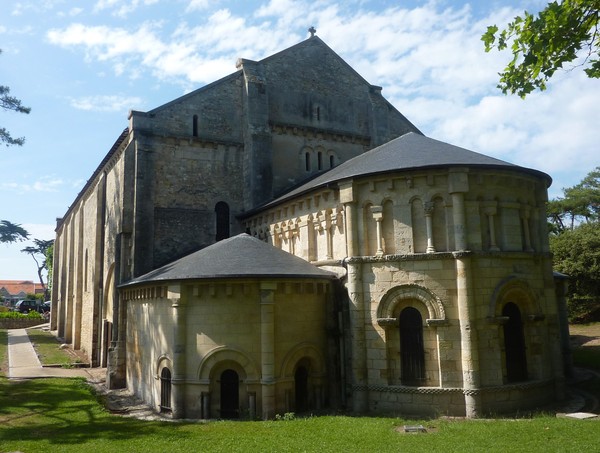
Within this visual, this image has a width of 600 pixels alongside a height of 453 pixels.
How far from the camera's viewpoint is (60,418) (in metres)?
14.1

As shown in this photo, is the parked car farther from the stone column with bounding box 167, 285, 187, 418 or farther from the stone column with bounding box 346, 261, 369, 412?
the stone column with bounding box 346, 261, 369, 412

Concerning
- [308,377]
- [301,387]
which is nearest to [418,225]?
[308,377]

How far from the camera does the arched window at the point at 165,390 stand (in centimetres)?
1582

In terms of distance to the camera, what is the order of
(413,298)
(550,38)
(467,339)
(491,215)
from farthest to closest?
(491,215), (413,298), (467,339), (550,38)

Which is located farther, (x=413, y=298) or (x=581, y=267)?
(x=581, y=267)

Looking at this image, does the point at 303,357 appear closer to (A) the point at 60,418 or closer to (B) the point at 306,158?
(A) the point at 60,418

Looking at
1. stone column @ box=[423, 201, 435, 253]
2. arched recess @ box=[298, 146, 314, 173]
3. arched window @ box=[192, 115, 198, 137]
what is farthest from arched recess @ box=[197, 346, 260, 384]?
arched recess @ box=[298, 146, 314, 173]

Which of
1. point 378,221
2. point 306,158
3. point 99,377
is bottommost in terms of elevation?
point 99,377

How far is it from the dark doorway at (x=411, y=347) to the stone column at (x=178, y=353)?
6718 mm

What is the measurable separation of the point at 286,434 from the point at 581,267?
30.4m

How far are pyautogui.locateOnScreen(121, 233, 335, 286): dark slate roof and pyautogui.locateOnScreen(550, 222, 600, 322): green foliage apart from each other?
26142mm

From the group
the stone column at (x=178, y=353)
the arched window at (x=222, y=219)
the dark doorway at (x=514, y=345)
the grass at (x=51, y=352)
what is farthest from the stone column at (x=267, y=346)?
the grass at (x=51, y=352)

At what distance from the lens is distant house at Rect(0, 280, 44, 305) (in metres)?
111

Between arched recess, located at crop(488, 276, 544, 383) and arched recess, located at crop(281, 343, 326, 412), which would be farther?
arched recess, located at crop(281, 343, 326, 412)
